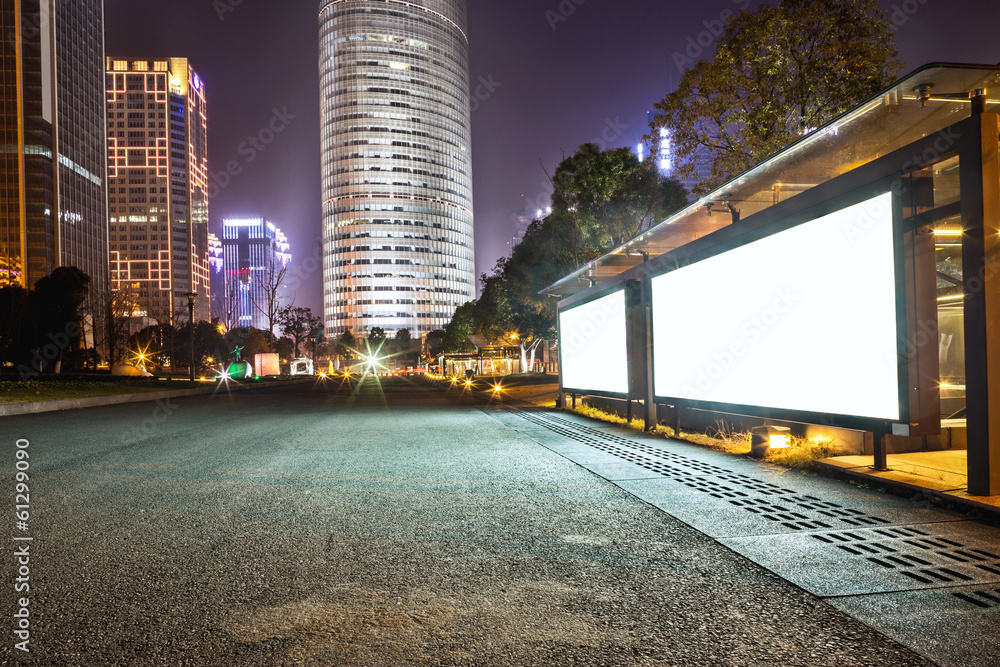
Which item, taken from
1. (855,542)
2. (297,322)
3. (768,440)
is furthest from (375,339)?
(855,542)

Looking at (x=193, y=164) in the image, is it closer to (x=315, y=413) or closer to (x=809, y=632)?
(x=315, y=413)

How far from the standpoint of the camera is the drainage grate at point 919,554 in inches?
129

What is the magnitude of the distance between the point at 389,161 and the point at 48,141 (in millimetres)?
79551

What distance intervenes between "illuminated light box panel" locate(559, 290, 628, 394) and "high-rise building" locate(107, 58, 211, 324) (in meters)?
180

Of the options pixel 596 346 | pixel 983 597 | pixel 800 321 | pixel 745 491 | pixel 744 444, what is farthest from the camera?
pixel 596 346

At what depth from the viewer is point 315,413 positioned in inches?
655

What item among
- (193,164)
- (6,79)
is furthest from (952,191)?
→ (193,164)

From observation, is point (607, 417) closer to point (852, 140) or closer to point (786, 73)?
point (852, 140)

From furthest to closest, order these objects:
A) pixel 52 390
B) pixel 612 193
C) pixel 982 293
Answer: pixel 612 193, pixel 52 390, pixel 982 293

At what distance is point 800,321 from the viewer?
22.9 feet

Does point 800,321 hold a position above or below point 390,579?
above

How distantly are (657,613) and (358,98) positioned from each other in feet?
576

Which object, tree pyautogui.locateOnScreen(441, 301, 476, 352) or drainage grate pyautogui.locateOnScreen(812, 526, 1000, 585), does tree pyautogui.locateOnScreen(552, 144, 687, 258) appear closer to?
drainage grate pyautogui.locateOnScreen(812, 526, 1000, 585)

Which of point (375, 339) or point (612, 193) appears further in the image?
point (375, 339)
